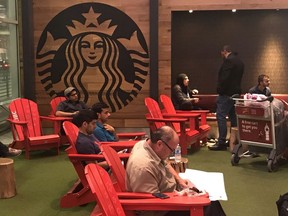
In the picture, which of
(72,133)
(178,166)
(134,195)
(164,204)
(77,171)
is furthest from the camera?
(72,133)

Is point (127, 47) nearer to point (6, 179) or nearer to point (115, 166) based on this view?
point (6, 179)

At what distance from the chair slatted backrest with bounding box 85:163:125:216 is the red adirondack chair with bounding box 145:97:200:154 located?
12.4ft

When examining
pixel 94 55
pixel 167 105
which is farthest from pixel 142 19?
pixel 167 105

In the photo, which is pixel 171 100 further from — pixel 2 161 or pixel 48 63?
pixel 2 161

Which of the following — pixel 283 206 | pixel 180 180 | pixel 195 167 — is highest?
pixel 180 180

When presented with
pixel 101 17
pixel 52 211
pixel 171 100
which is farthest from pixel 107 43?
pixel 52 211

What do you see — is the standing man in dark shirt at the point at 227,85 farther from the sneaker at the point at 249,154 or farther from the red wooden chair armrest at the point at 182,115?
the sneaker at the point at 249,154

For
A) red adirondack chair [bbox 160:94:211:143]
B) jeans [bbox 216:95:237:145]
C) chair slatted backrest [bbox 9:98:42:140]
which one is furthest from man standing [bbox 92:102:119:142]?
jeans [bbox 216:95:237:145]

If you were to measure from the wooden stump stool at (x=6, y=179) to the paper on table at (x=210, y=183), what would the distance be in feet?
6.62

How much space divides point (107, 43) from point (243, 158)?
3.31m

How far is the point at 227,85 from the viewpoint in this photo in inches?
260

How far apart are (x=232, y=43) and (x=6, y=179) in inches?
223

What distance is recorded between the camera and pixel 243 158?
6.18 metres

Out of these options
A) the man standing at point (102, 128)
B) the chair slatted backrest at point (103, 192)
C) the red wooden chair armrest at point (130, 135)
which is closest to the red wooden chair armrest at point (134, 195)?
the chair slatted backrest at point (103, 192)
